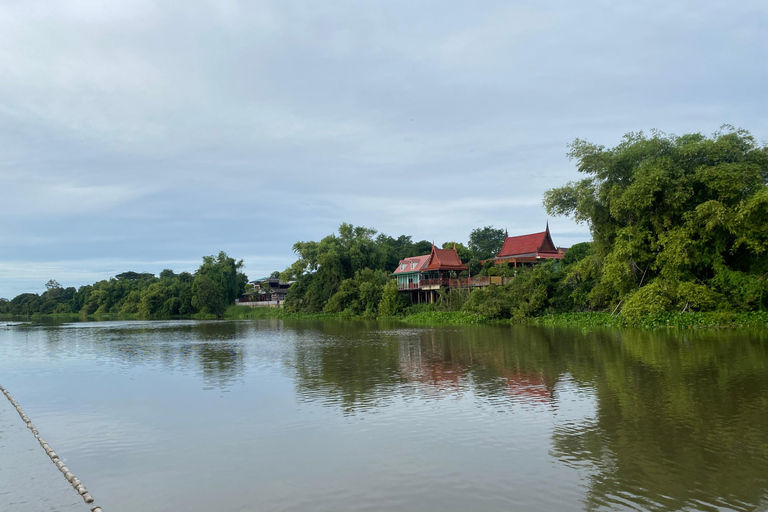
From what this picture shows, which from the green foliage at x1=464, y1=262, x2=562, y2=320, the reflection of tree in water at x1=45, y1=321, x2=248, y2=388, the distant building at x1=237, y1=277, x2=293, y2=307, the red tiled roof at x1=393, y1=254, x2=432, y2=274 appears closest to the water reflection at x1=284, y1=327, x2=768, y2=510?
the reflection of tree in water at x1=45, y1=321, x2=248, y2=388

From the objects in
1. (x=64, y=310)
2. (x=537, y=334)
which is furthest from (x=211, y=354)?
(x=64, y=310)

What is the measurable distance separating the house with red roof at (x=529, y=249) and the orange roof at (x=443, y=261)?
454cm

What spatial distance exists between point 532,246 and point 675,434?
5104 centimetres

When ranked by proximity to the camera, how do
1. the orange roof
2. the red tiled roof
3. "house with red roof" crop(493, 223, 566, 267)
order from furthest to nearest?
the red tiled roof
the orange roof
"house with red roof" crop(493, 223, 566, 267)

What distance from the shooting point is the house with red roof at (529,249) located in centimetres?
5672

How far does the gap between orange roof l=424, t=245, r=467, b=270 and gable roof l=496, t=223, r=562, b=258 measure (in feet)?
19.7

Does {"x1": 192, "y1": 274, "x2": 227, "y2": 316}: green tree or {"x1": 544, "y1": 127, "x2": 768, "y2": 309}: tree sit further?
{"x1": 192, "y1": 274, "x2": 227, "y2": 316}: green tree

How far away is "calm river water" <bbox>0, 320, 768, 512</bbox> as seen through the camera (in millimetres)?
6965

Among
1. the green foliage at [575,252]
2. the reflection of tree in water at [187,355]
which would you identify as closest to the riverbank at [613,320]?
the green foliage at [575,252]

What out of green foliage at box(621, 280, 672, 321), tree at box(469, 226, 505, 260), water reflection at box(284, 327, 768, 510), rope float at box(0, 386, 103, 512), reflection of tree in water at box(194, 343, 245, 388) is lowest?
water reflection at box(284, 327, 768, 510)

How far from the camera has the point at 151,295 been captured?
89.4m

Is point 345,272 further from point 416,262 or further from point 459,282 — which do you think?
point 459,282

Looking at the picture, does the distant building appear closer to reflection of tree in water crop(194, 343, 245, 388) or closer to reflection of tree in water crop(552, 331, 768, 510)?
reflection of tree in water crop(194, 343, 245, 388)

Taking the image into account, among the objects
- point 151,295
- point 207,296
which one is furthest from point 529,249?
point 151,295
